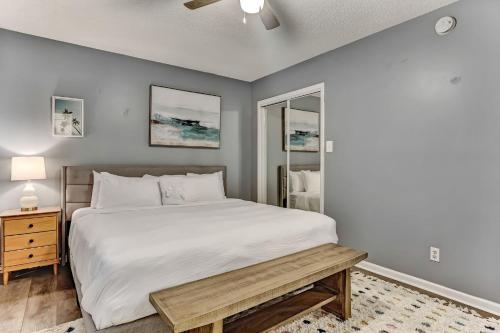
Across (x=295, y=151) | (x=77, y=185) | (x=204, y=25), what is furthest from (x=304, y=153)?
(x=77, y=185)

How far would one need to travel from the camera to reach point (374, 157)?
299cm

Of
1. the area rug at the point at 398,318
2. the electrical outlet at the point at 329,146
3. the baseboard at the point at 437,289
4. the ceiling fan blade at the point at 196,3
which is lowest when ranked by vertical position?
the area rug at the point at 398,318

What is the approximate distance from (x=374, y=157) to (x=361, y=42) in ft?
4.26

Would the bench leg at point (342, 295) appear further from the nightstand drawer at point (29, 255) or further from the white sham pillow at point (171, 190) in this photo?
the nightstand drawer at point (29, 255)

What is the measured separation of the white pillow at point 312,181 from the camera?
3605 millimetres

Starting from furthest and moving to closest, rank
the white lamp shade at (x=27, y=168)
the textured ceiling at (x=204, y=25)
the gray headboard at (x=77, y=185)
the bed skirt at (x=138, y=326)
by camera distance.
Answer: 1. the gray headboard at (x=77, y=185)
2. the white lamp shade at (x=27, y=168)
3. the textured ceiling at (x=204, y=25)
4. the bed skirt at (x=138, y=326)

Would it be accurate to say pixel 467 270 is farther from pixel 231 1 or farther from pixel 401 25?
pixel 231 1

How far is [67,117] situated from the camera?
3.23 m

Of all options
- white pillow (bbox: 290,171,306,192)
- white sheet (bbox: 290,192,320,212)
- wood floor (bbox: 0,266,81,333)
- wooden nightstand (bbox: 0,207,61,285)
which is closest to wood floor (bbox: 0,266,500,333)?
wood floor (bbox: 0,266,81,333)

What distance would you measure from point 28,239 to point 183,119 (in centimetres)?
224

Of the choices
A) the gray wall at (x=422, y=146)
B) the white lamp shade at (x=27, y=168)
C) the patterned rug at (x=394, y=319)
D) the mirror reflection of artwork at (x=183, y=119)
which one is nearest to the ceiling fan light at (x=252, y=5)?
the gray wall at (x=422, y=146)

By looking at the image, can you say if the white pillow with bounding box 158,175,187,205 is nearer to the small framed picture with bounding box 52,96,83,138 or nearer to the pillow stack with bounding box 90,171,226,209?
the pillow stack with bounding box 90,171,226,209

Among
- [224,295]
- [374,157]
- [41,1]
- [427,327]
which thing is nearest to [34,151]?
[41,1]

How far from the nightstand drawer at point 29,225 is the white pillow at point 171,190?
108cm
